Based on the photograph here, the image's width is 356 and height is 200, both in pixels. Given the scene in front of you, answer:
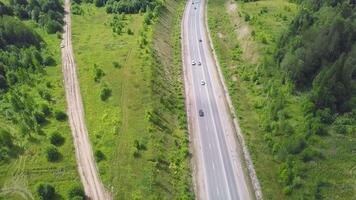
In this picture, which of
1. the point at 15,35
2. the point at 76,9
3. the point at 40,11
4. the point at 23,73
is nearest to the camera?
the point at 23,73

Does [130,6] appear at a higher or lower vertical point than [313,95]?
higher

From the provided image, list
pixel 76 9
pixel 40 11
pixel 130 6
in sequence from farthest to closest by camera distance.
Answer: pixel 76 9 → pixel 130 6 → pixel 40 11

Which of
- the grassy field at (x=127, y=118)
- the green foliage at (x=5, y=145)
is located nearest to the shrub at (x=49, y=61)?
the grassy field at (x=127, y=118)

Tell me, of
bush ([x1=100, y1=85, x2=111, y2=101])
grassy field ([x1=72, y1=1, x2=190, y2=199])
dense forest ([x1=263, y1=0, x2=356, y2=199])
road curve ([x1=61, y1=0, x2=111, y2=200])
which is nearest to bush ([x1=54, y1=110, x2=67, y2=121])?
road curve ([x1=61, y1=0, x2=111, y2=200])

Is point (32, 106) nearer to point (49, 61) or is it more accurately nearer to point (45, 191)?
point (49, 61)

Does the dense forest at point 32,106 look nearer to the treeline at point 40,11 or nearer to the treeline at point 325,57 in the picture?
the treeline at point 40,11

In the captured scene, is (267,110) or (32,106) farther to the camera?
(267,110)

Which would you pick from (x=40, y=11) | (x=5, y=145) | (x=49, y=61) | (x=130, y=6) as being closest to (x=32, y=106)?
(x=5, y=145)
